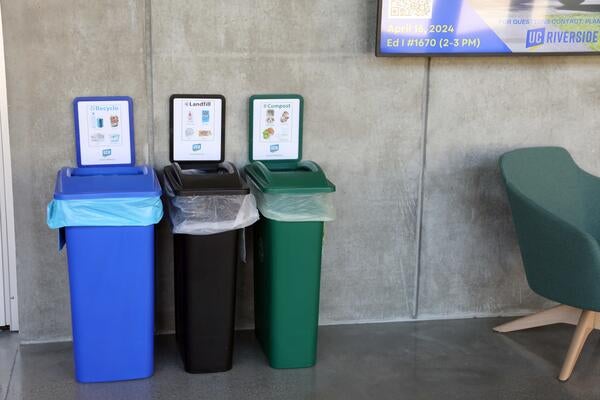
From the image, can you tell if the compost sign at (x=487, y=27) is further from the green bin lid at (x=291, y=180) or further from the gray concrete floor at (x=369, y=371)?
the gray concrete floor at (x=369, y=371)

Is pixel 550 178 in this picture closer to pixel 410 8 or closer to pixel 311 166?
pixel 410 8

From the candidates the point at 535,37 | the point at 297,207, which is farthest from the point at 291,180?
the point at 535,37

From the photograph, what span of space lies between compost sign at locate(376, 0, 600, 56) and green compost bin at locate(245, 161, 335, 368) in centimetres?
83

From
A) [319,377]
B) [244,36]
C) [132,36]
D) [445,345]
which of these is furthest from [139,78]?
[445,345]

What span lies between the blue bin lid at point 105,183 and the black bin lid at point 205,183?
9cm

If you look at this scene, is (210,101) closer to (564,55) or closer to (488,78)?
(488,78)

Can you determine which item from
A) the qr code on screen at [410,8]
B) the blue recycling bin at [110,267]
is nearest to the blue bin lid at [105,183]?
the blue recycling bin at [110,267]

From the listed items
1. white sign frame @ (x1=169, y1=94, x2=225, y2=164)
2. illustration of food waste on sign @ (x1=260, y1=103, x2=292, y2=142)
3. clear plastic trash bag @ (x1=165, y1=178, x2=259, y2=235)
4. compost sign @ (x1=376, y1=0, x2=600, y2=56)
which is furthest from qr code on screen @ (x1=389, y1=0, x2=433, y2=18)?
clear plastic trash bag @ (x1=165, y1=178, x2=259, y2=235)

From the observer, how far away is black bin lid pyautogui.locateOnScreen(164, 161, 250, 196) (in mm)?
3918

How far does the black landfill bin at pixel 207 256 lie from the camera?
13.0 feet

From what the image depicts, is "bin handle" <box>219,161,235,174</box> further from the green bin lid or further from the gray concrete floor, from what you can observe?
the gray concrete floor

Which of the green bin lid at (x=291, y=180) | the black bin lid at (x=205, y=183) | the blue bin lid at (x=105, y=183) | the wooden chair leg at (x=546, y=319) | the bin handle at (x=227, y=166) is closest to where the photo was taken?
the blue bin lid at (x=105, y=183)

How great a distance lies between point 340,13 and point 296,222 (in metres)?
1.12

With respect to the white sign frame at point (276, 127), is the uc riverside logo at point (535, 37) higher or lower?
higher
